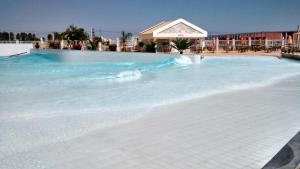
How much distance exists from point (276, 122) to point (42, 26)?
110 feet

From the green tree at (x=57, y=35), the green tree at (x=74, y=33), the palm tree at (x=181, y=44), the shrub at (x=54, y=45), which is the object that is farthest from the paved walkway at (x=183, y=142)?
the green tree at (x=57, y=35)

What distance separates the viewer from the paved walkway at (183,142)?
325 centimetres

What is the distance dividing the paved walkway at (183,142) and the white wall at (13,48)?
24931 mm

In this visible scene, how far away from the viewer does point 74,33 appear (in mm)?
26719

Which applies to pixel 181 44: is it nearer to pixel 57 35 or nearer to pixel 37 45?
pixel 57 35

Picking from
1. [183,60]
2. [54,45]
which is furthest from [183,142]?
[54,45]

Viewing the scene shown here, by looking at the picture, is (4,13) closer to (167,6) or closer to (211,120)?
(167,6)

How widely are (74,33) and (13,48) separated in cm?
562

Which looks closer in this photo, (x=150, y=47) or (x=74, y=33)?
(x=150, y=47)

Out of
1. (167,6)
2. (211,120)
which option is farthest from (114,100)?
(167,6)

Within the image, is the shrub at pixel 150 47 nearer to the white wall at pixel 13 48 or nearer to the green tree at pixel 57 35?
the green tree at pixel 57 35

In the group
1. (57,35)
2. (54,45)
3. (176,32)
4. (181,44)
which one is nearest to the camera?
(181,44)

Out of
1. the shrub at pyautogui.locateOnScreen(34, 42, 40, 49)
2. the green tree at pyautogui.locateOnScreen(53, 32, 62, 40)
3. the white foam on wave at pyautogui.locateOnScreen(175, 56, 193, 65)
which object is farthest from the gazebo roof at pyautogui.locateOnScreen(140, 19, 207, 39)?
the shrub at pyautogui.locateOnScreen(34, 42, 40, 49)

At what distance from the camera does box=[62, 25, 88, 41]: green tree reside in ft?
87.7
